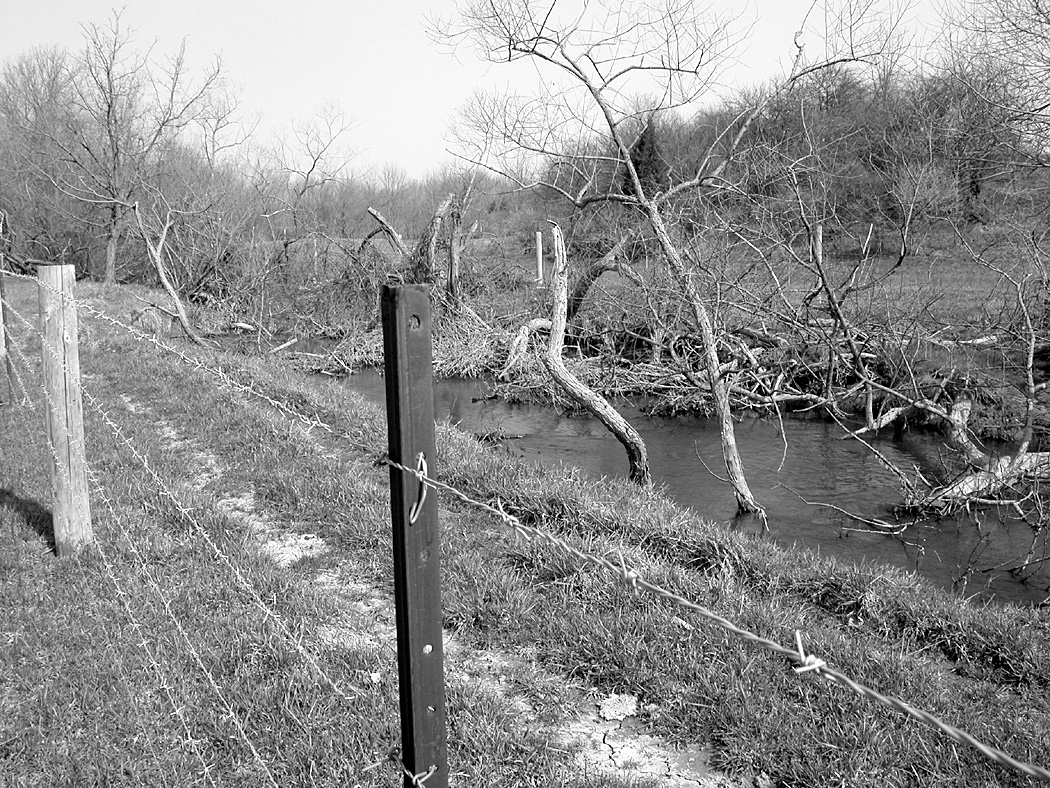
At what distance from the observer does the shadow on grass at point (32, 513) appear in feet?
17.4

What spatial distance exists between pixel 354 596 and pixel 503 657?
1068 millimetres

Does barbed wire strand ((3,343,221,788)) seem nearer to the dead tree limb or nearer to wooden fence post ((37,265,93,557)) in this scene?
wooden fence post ((37,265,93,557))

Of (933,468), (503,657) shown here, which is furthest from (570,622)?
(933,468)

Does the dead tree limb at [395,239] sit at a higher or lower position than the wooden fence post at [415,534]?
higher

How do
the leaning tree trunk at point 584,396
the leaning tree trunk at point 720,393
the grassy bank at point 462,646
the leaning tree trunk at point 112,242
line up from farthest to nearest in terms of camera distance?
the leaning tree trunk at point 112,242 → the leaning tree trunk at point 584,396 → the leaning tree trunk at point 720,393 → the grassy bank at point 462,646

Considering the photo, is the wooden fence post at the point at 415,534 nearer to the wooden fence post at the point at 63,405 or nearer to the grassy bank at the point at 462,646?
the grassy bank at the point at 462,646

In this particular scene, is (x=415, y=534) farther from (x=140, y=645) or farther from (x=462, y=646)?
(x=140, y=645)

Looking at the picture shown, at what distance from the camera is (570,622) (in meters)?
4.28

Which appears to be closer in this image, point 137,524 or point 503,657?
point 503,657

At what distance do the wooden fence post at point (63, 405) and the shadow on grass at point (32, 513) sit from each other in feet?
0.97

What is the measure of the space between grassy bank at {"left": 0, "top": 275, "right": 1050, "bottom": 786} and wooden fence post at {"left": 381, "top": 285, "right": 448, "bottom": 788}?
3.26ft

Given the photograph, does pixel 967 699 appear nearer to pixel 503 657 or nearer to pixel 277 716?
pixel 503 657

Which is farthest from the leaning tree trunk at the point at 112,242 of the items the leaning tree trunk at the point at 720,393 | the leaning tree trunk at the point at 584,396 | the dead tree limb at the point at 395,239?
the leaning tree trunk at the point at 720,393

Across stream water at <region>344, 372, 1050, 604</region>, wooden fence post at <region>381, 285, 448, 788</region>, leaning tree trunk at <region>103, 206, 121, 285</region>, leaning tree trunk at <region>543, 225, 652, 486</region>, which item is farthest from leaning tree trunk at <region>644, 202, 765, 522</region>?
leaning tree trunk at <region>103, 206, 121, 285</region>
